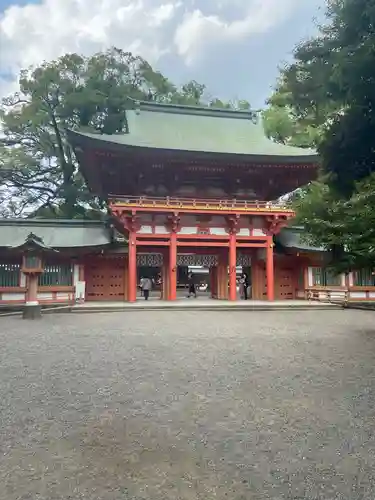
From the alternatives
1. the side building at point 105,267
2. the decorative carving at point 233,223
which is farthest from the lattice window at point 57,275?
the decorative carving at point 233,223

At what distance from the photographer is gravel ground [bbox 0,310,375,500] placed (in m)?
2.88

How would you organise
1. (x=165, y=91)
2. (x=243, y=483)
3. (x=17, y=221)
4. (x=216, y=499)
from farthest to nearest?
(x=165, y=91)
(x=17, y=221)
(x=243, y=483)
(x=216, y=499)

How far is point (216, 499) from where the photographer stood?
2674mm

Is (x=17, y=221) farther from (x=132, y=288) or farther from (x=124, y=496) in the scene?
(x=124, y=496)

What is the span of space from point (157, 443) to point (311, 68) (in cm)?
482

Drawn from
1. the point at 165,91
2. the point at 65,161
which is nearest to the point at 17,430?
the point at 65,161

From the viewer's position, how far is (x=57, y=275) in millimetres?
19031

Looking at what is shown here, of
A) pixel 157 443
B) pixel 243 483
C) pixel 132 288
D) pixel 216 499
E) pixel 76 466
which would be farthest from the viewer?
pixel 132 288

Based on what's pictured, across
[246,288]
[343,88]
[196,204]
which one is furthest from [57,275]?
[343,88]

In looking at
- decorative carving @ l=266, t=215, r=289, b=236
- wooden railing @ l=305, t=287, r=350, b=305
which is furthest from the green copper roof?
wooden railing @ l=305, t=287, r=350, b=305

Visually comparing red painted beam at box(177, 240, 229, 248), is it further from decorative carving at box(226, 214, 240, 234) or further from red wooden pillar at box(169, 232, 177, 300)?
decorative carving at box(226, 214, 240, 234)

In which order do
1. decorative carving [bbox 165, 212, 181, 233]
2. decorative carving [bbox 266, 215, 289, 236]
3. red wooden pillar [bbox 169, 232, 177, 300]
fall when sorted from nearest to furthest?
decorative carving [bbox 165, 212, 181, 233] < red wooden pillar [bbox 169, 232, 177, 300] < decorative carving [bbox 266, 215, 289, 236]

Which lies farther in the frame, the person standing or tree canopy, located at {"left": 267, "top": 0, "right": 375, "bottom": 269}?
the person standing

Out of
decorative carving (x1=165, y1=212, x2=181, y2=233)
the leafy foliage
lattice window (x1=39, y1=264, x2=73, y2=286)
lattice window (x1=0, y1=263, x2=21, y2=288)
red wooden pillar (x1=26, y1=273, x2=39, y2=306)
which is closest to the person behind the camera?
the leafy foliage
